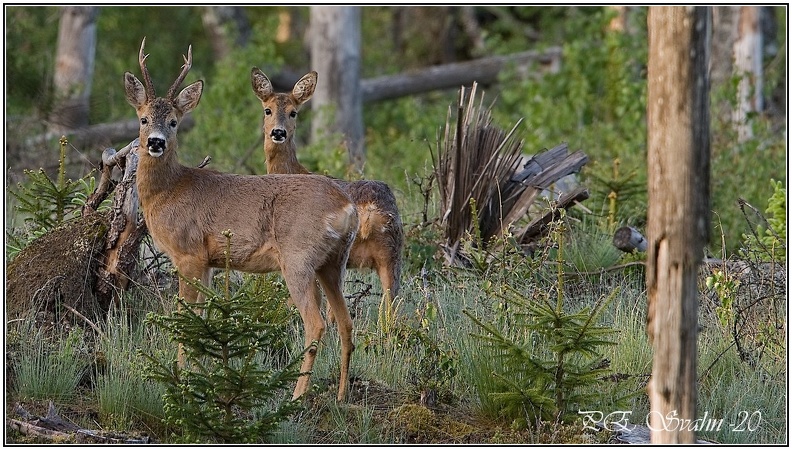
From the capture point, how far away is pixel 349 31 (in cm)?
1852

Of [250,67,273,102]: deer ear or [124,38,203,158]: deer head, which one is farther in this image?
[250,67,273,102]: deer ear

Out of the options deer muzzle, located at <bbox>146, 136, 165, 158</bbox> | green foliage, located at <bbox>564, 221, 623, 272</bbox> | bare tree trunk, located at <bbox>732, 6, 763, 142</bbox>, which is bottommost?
green foliage, located at <bbox>564, 221, 623, 272</bbox>

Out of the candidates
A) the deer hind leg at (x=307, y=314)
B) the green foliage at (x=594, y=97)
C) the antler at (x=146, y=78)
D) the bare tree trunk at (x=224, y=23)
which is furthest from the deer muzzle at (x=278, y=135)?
the bare tree trunk at (x=224, y=23)

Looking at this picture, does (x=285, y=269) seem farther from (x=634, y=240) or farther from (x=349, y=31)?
(x=349, y=31)

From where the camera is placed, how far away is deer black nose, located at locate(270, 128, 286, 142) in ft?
31.6

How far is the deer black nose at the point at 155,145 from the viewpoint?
295 inches

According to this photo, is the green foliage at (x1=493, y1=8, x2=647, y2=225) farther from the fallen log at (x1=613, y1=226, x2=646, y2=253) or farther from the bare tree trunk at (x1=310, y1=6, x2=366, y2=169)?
the fallen log at (x1=613, y1=226, x2=646, y2=253)

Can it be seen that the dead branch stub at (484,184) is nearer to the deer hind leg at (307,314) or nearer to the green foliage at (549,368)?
the deer hind leg at (307,314)

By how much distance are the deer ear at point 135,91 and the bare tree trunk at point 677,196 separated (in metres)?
3.86

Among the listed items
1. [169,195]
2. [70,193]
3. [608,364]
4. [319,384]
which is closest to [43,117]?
[70,193]

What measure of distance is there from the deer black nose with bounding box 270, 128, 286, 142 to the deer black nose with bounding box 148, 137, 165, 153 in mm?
2165

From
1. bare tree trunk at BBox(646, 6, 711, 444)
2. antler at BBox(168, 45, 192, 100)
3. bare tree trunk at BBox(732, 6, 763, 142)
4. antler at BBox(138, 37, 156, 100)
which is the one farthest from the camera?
bare tree trunk at BBox(732, 6, 763, 142)

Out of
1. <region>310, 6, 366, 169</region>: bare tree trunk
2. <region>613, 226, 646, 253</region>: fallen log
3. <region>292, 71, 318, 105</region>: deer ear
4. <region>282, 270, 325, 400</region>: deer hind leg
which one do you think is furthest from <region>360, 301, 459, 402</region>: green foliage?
<region>310, 6, 366, 169</region>: bare tree trunk

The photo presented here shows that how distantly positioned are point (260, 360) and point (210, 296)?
5.46 feet
